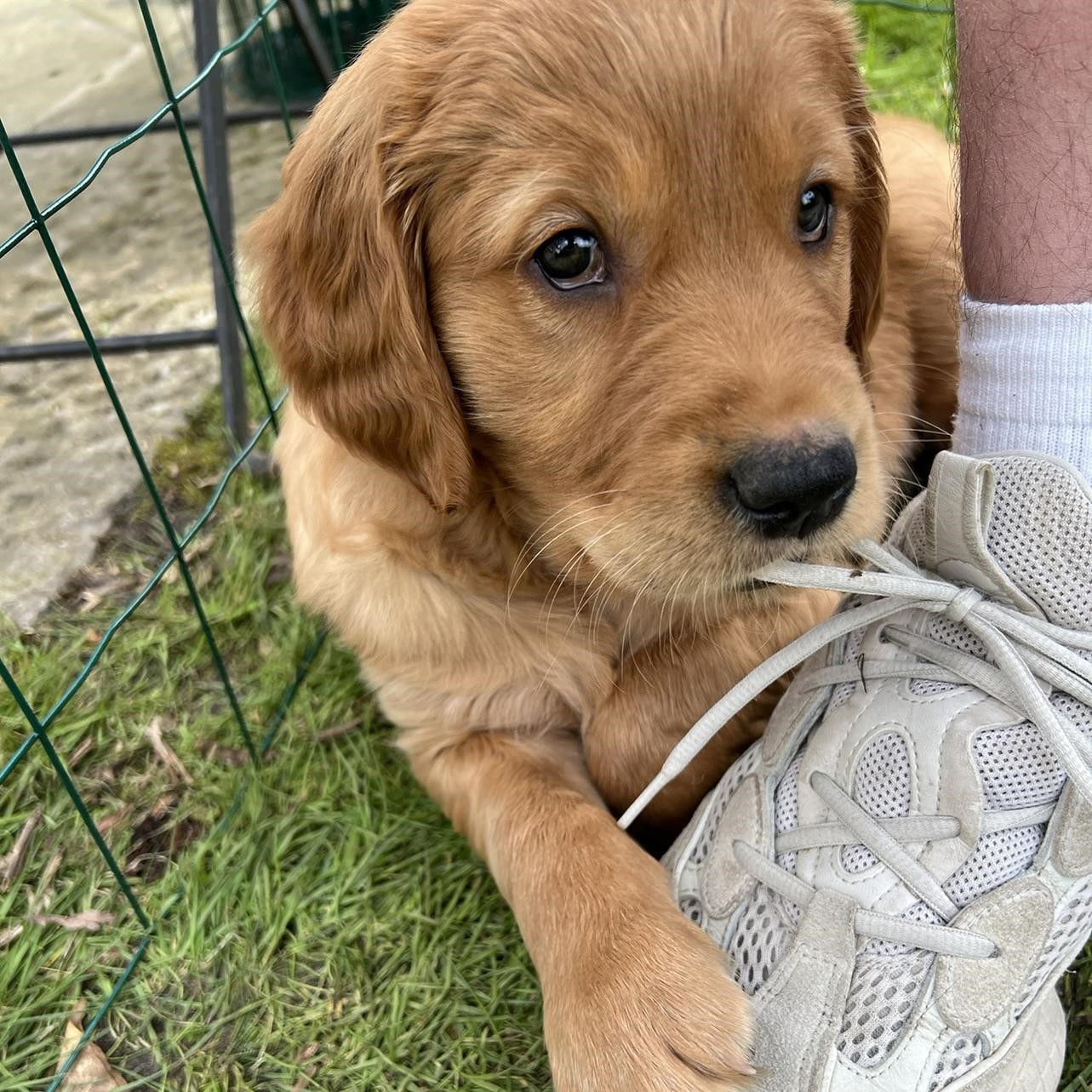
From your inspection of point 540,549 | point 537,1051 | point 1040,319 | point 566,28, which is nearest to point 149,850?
point 537,1051

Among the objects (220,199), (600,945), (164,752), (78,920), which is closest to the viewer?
(600,945)

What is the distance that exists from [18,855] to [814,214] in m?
1.81

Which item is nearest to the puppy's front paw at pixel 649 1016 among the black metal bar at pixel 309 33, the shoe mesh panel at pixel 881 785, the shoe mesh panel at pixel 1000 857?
the shoe mesh panel at pixel 881 785

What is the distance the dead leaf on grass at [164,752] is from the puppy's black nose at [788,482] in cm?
137

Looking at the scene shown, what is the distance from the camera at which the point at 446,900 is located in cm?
194

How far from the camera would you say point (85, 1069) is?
1740 mm

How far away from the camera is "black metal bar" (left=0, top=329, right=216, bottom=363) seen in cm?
288

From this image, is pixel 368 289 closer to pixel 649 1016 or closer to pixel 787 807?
pixel 787 807

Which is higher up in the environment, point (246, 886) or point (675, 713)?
point (675, 713)

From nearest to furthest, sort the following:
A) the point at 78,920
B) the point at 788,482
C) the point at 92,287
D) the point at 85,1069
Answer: the point at 788,482, the point at 85,1069, the point at 78,920, the point at 92,287

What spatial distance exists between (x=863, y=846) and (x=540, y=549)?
2.04ft

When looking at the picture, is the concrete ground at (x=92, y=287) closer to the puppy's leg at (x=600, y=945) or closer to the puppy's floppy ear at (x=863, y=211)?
the puppy's leg at (x=600, y=945)

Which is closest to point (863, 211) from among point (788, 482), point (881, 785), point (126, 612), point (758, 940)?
point (788, 482)

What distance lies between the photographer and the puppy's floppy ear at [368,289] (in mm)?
1557
